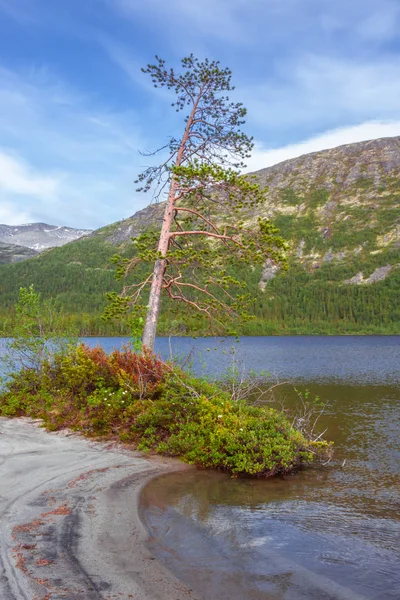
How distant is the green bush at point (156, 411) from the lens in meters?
13.1

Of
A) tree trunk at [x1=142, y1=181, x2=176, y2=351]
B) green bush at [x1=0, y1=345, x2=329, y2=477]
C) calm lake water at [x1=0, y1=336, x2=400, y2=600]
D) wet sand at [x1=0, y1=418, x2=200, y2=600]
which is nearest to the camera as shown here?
wet sand at [x1=0, y1=418, x2=200, y2=600]

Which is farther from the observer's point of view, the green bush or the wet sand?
the green bush

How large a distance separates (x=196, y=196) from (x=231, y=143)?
3016 millimetres

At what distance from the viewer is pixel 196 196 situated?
67.4 feet

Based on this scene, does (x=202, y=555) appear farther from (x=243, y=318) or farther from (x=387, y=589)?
(x=243, y=318)

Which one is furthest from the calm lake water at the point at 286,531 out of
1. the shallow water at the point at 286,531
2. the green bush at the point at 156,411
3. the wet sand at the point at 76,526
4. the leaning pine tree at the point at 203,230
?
the leaning pine tree at the point at 203,230

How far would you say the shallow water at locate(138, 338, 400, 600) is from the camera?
688 cm

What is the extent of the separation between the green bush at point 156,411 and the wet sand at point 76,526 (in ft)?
3.59

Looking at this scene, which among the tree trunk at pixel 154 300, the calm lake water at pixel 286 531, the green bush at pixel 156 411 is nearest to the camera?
the calm lake water at pixel 286 531

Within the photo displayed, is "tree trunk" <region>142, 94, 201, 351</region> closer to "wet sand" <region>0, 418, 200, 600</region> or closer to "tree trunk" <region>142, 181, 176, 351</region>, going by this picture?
"tree trunk" <region>142, 181, 176, 351</region>

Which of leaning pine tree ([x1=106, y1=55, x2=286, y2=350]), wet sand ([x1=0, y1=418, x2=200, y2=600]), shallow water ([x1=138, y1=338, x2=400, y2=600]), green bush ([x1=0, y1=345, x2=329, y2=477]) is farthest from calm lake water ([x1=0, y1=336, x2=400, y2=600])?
leaning pine tree ([x1=106, y1=55, x2=286, y2=350])

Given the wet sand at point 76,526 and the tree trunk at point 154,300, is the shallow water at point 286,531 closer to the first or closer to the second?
the wet sand at point 76,526

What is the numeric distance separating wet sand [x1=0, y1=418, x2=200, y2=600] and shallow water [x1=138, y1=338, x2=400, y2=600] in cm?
51

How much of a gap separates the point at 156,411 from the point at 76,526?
270 inches
